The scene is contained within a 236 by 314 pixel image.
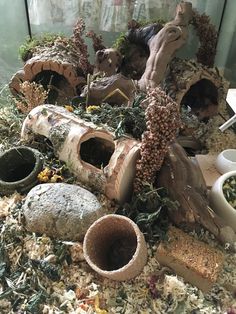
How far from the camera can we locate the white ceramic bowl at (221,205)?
4.66ft

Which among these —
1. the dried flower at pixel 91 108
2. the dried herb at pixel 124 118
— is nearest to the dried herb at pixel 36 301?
the dried herb at pixel 124 118

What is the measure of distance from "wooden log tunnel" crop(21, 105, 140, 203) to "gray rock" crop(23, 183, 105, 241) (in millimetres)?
107

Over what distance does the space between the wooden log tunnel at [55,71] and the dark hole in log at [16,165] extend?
0.46 meters

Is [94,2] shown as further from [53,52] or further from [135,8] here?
[53,52]

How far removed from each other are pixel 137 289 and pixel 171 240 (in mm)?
212

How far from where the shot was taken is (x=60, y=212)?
1279mm

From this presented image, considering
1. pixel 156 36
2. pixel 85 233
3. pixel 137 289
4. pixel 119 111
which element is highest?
pixel 156 36

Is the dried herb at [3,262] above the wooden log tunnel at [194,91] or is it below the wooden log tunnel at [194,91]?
below

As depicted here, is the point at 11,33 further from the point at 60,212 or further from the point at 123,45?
the point at 60,212

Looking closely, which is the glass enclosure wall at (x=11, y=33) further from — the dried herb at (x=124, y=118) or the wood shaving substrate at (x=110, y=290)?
the wood shaving substrate at (x=110, y=290)

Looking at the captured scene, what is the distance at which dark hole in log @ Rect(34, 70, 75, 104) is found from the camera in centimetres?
209

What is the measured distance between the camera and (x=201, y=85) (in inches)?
85.4

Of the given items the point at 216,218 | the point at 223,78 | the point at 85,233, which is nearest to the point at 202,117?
the point at 223,78

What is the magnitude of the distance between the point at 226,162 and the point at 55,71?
101cm
